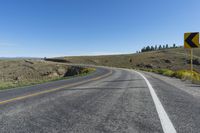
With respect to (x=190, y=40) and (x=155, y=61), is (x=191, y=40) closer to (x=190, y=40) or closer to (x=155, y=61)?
(x=190, y=40)

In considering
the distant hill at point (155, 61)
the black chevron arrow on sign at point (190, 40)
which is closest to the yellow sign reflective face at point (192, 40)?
the black chevron arrow on sign at point (190, 40)

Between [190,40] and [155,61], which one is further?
[155,61]

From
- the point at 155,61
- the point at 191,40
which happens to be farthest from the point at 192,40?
the point at 155,61

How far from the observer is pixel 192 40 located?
37.7 ft

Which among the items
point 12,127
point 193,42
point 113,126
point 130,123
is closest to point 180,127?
point 130,123

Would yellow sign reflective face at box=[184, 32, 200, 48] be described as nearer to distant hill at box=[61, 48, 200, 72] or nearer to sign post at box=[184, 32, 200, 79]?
sign post at box=[184, 32, 200, 79]

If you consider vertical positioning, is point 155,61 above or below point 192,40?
below

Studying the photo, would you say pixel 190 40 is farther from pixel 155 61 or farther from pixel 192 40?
pixel 155 61

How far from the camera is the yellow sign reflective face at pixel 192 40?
11398mm

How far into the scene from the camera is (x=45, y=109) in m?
4.16

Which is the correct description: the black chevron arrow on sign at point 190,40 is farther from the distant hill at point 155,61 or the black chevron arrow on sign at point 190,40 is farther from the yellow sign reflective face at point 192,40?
the distant hill at point 155,61

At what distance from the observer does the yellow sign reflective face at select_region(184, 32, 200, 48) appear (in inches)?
449

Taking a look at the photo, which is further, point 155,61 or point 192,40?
point 155,61

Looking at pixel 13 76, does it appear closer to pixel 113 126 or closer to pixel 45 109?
pixel 45 109
